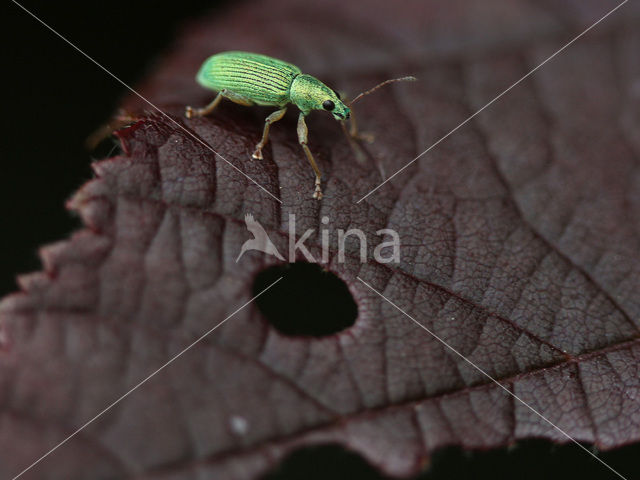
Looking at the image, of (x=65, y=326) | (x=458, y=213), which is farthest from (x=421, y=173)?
(x=65, y=326)

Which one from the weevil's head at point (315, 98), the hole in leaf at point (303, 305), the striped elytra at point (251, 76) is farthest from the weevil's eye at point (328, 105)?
the hole in leaf at point (303, 305)

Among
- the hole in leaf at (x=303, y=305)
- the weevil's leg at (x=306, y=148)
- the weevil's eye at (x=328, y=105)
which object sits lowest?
the hole in leaf at (x=303, y=305)

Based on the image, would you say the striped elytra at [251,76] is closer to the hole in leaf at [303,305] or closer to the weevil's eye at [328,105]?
the weevil's eye at [328,105]

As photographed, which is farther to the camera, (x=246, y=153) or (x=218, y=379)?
(x=246, y=153)

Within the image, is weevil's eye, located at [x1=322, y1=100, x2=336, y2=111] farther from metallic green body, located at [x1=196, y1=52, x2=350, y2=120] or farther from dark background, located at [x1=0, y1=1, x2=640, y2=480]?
dark background, located at [x1=0, y1=1, x2=640, y2=480]

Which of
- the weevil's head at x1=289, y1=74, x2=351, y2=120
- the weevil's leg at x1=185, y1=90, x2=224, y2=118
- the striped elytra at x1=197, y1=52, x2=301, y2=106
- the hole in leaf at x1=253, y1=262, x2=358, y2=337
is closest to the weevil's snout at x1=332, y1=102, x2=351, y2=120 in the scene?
the weevil's head at x1=289, y1=74, x2=351, y2=120

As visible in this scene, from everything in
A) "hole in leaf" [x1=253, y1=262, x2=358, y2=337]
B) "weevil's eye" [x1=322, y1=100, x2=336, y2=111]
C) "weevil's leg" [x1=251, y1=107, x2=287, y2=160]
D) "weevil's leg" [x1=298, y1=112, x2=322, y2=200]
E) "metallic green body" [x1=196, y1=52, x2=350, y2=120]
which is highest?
"metallic green body" [x1=196, y1=52, x2=350, y2=120]

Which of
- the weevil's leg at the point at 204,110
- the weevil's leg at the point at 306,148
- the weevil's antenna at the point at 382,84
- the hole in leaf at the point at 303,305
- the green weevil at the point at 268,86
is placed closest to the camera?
the hole in leaf at the point at 303,305

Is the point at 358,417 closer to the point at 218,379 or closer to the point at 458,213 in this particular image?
the point at 218,379
